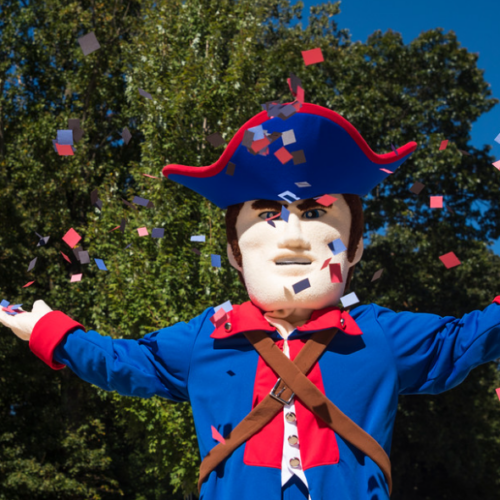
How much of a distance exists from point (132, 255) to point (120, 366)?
5.45 metres

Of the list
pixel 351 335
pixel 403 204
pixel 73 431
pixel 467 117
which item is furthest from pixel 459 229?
pixel 351 335

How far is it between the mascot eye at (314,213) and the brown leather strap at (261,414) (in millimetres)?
517

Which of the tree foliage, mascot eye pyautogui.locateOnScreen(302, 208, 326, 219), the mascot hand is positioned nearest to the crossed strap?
mascot eye pyautogui.locateOnScreen(302, 208, 326, 219)

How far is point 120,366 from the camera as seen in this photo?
273cm

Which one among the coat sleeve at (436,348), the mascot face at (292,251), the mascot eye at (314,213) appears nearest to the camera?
the coat sleeve at (436,348)

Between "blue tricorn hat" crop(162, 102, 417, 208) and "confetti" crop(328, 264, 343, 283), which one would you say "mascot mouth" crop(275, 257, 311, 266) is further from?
"blue tricorn hat" crop(162, 102, 417, 208)

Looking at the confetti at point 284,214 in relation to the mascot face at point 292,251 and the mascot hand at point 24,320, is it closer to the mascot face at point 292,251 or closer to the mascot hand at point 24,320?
the mascot face at point 292,251

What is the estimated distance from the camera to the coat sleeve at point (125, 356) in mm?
2703

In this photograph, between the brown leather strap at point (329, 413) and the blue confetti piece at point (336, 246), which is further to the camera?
the blue confetti piece at point (336, 246)

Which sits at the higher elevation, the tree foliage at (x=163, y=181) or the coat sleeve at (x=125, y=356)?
the tree foliage at (x=163, y=181)

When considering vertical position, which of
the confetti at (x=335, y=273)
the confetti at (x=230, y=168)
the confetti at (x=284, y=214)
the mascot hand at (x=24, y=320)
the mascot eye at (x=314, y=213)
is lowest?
the mascot hand at (x=24, y=320)

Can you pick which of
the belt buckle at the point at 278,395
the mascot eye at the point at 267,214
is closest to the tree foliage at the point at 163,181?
the mascot eye at the point at 267,214

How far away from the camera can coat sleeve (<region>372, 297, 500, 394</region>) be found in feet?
8.52

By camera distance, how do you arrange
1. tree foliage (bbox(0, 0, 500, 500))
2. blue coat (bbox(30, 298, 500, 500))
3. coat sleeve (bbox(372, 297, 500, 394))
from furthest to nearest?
tree foliage (bbox(0, 0, 500, 500)) → coat sleeve (bbox(372, 297, 500, 394)) → blue coat (bbox(30, 298, 500, 500))
